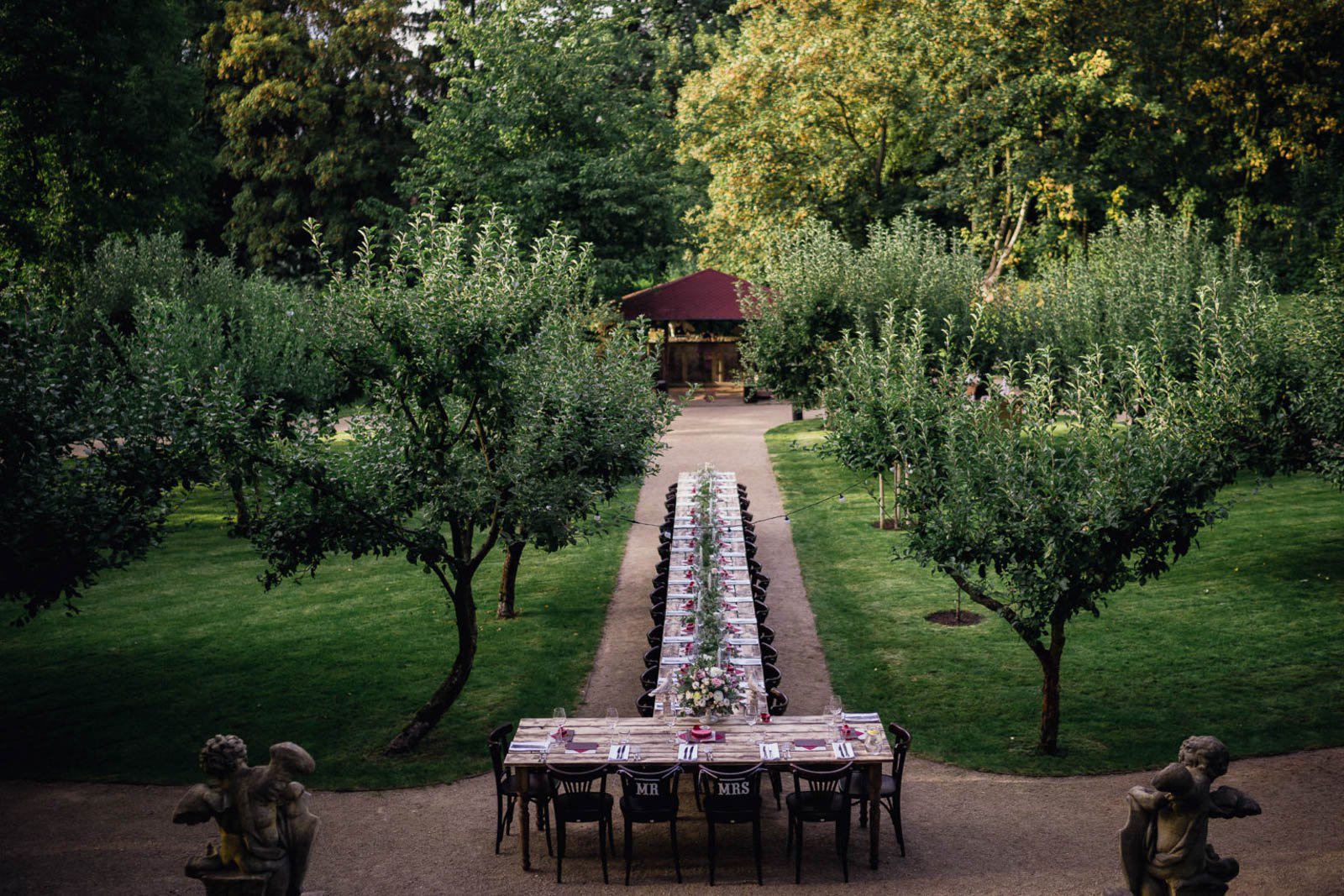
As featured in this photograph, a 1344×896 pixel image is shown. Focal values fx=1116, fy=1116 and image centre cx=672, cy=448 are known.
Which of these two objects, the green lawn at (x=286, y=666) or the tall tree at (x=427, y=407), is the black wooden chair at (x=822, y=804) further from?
the tall tree at (x=427, y=407)

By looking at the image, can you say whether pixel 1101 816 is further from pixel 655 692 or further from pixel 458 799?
pixel 458 799

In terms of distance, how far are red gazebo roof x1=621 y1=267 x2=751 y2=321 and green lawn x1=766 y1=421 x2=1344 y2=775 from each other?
17947mm

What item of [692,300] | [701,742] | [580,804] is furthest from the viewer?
[692,300]

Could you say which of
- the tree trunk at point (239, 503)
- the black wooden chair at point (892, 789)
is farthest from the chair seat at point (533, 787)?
the tree trunk at point (239, 503)

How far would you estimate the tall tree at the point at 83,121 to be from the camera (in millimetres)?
29766

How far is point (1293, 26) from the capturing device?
1462 inches

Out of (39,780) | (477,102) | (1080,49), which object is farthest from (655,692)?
(1080,49)

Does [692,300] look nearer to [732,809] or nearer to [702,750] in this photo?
[702,750]

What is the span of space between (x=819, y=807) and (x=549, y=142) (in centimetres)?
3242

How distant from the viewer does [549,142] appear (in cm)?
3925

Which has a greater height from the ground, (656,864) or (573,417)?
(573,417)

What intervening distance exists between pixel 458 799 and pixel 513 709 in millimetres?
2577

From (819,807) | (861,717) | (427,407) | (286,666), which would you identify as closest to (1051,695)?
(861,717)

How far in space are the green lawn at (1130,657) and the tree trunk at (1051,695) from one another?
19 centimetres
